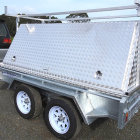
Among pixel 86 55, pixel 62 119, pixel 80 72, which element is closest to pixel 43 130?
pixel 62 119

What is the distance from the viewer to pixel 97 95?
2668mm

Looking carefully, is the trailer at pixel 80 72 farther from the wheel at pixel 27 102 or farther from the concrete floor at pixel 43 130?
the concrete floor at pixel 43 130

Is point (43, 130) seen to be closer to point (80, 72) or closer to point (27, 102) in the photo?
point (27, 102)

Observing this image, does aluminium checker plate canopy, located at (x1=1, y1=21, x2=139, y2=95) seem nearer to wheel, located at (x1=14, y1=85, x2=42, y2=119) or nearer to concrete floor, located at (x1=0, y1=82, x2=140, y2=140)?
wheel, located at (x1=14, y1=85, x2=42, y2=119)

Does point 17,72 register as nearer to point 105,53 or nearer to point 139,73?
point 105,53

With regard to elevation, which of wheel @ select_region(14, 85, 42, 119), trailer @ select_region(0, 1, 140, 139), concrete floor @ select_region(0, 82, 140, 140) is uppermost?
trailer @ select_region(0, 1, 140, 139)

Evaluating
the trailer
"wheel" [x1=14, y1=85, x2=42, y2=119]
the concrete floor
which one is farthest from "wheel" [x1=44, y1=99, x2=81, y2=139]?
"wheel" [x1=14, y1=85, x2=42, y2=119]

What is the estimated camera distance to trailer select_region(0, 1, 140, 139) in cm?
261

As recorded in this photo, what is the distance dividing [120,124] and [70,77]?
1.01 metres

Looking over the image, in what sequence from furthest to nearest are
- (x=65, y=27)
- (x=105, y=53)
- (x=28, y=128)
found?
1. (x=28, y=128)
2. (x=65, y=27)
3. (x=105, y=53)

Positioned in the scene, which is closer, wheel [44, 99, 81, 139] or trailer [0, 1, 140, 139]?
trailer [0, 1, 140, 139]

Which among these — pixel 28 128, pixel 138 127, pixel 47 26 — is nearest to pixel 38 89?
pixel 28 128

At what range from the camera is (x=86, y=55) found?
2.91 meters

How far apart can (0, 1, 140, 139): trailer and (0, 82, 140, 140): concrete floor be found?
200 mm
